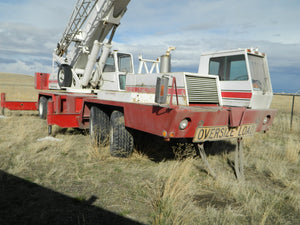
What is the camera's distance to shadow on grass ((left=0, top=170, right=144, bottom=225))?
2.77 m

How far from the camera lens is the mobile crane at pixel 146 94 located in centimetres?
372

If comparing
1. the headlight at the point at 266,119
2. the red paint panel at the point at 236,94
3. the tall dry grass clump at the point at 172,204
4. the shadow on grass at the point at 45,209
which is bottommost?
the shadow on grass at the point at 45,209

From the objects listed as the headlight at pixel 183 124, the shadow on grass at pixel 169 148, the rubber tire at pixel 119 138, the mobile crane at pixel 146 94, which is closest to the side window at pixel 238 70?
the mobile crane at pixel 146 94

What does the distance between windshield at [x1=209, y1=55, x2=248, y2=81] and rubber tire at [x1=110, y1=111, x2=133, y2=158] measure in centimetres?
293

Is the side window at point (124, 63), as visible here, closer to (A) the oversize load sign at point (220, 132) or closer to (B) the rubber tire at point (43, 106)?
(B) the rubber tire at point (43, 106)

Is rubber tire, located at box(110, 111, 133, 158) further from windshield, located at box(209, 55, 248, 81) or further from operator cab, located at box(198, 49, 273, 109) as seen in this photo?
windshield, located at box(209, 55, 248, 81)

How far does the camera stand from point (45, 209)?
298 cm

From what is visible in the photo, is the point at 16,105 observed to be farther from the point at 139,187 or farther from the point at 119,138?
the point at 139,187

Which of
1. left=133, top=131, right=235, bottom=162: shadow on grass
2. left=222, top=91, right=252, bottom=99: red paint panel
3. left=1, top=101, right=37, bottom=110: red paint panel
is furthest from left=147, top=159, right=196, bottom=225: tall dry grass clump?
left=1, top=101, right=37, bottom=110: red paint panel

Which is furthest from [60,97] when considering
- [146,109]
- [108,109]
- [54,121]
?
[146,109]

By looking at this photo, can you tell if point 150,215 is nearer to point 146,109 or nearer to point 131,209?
point 131,209

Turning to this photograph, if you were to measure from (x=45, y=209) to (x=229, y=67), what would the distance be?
16.4ft

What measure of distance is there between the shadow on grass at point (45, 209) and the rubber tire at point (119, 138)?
4.95 ft

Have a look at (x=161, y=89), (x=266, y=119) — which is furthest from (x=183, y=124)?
(x=266, y=119)
